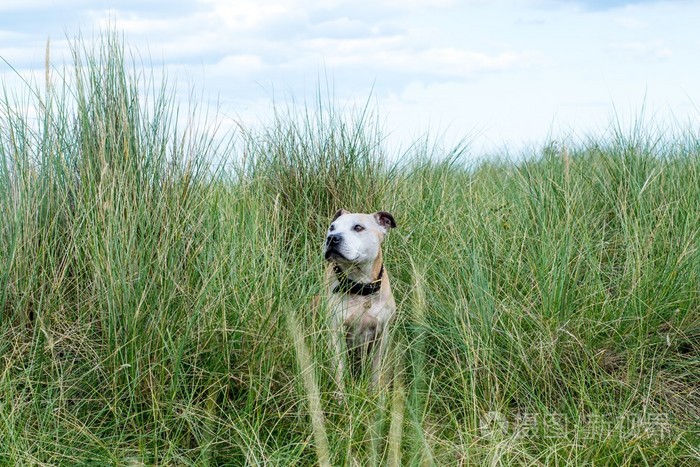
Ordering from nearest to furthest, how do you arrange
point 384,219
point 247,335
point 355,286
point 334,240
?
point 247,335
point 334,240
point 355,286
point 384,219

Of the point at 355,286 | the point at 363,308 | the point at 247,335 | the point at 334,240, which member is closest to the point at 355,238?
the point at 334,240

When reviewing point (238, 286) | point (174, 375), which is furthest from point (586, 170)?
point (174, 375)

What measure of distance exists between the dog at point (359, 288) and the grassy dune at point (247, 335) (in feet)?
0.57

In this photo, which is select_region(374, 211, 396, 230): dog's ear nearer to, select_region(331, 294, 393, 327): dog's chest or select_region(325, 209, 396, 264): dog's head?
select_region(325, 209, 396, 264): dog's head

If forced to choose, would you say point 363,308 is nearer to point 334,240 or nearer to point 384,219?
point 334,240

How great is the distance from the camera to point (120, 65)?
3.77 m

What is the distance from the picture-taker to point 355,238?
3.87 metres

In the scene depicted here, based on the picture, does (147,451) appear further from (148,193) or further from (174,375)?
(148,193)

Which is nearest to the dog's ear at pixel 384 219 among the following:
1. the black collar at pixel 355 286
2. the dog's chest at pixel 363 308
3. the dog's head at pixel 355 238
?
the dog's head at pixel 355 238

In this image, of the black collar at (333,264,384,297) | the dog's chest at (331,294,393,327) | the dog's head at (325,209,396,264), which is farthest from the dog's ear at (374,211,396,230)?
the dog's chest at (331,294,393,327)

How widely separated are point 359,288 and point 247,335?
0.90 meters

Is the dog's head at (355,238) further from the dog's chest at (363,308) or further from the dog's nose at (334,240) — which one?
the dog's chest at (363,308)

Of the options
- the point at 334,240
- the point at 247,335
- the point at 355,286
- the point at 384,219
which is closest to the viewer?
the point at 247,335

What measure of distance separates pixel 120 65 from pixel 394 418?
2.26 metres
